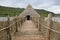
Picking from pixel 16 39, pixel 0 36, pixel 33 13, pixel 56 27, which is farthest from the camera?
pixel 33 13

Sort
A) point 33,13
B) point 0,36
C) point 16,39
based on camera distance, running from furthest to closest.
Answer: point 33,13 → point 16,39 → point 0,36

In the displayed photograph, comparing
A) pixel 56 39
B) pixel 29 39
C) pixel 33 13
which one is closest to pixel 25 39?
pixel 29 39

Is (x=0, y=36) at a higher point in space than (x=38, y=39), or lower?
higher

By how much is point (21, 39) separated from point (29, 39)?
0.51 meters

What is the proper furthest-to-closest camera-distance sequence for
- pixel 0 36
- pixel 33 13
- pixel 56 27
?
pixel 33 13
pixel 56 27
pixel 0 36

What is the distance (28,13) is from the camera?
186 ft

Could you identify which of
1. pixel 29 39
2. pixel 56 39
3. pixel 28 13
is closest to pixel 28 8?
pixel 28 13

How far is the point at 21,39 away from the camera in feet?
35.6

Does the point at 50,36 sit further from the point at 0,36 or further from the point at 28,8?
the point at 28,8

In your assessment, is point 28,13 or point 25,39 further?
point 28,13

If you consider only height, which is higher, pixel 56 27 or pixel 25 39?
pixel 56 27

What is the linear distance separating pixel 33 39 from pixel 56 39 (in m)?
3.87

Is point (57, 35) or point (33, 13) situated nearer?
point (57, 35)

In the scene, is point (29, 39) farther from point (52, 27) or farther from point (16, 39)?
point (52, 27)
